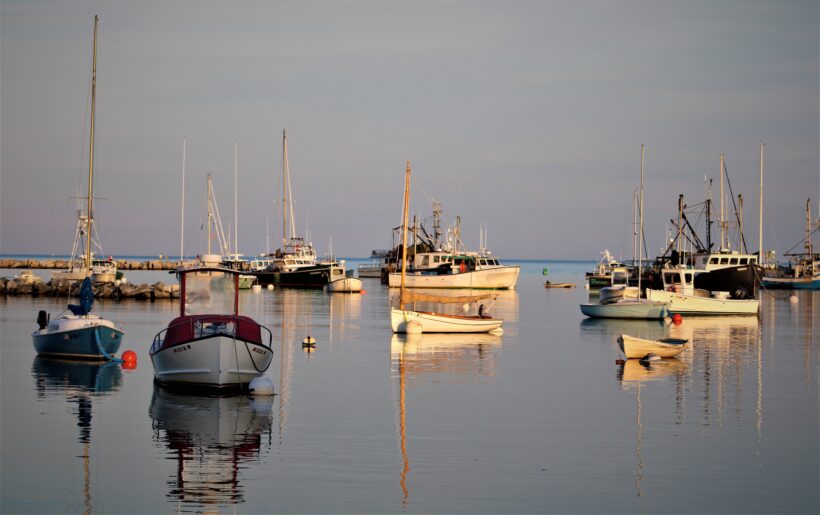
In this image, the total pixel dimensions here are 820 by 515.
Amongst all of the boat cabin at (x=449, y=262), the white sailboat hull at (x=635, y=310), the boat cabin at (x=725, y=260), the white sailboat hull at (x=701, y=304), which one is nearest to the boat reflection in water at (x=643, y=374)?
the white sailboat hull at (x=635, y=310)

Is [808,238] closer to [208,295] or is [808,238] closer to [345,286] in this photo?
[345,286]

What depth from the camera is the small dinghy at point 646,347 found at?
39.2 metres

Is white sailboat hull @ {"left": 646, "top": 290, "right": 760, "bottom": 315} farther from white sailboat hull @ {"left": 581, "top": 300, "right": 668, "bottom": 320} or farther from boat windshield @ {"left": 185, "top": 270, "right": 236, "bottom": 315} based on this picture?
boat windshield @ {"left": 185, "top": 270, "right": 236, "bottom": 315}

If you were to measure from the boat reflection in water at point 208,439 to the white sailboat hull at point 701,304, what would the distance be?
1676 inches

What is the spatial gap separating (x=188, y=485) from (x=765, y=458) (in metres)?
11.9

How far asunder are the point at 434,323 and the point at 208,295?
18475mm

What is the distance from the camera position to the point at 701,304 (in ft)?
221

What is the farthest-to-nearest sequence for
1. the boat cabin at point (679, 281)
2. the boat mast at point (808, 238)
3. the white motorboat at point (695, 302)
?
1. the boat mast at point (808, 238)
2. the boat cabin at point (679, 281)
3. the white motorboat at point (695, 302)

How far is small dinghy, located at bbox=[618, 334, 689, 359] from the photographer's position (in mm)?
39156

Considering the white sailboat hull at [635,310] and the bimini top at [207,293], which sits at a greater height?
the bimini top at [207,293]

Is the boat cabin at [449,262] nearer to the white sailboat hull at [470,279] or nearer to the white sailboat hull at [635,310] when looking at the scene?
the white sailboat hull at [470,279]

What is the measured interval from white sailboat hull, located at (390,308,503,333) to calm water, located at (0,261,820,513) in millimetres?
5751

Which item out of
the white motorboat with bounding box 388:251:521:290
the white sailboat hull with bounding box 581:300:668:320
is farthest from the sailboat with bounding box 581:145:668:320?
the white motorboat with bounding box 388:251:521:290

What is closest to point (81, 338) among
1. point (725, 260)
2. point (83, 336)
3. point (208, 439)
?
point (83, 336)
